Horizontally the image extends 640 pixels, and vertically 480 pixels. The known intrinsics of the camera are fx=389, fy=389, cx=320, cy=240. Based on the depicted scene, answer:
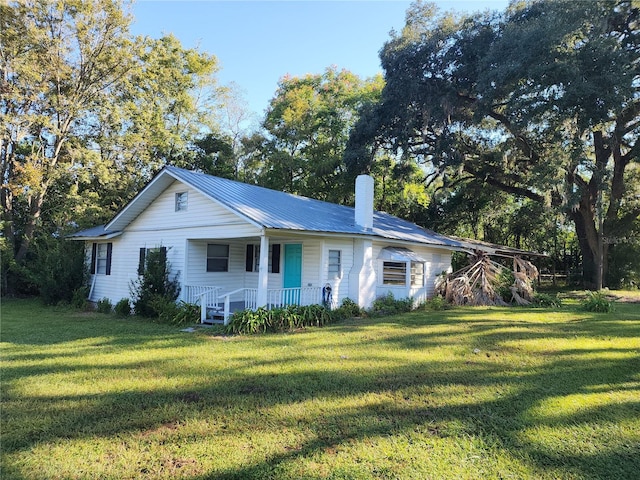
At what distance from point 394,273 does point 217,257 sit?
21.1 feet

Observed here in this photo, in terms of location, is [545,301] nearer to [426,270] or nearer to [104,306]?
[426,270]

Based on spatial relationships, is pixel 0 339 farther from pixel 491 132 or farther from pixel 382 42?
pixel 491 132

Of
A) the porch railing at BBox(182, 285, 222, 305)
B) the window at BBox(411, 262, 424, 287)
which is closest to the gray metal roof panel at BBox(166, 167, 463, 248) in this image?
the window at BBox(411, 262, 424, 287)

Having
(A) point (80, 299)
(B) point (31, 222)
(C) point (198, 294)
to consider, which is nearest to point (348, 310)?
(C) point (198, 294)

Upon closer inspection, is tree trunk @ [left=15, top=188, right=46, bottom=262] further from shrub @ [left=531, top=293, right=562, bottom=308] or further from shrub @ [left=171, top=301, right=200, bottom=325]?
shrub @ [left=531, top=293, right=562, bottom=308]

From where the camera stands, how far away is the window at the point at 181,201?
42.5 ft

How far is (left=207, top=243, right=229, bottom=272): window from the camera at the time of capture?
44.1 ft

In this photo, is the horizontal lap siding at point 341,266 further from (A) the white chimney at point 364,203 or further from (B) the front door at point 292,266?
(A) the white chimney at point 364,203

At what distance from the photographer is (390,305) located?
13328mm

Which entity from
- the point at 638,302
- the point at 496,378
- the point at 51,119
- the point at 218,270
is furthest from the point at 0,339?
the point at 638,302

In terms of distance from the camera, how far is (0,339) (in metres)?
8.55

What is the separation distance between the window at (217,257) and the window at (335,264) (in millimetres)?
4065

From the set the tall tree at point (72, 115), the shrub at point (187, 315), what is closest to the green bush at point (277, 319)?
the shrub at point (187, 315)

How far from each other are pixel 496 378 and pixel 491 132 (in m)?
19.5
